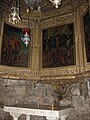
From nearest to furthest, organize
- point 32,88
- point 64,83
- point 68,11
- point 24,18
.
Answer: point 64,83
point 32,88
point 68,11
point 24,18

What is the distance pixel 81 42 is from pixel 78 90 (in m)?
2.42

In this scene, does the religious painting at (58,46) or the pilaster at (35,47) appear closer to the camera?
the religious painting at (58,46)

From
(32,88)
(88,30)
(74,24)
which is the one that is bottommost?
(32,88)

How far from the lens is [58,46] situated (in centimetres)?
827

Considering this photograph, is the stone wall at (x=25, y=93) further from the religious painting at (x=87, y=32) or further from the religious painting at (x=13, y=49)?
the religious painting at (x=87, y=32)

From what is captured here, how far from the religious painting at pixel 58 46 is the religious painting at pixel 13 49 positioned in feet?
3.97

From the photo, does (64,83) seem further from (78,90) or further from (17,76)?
(17,76)

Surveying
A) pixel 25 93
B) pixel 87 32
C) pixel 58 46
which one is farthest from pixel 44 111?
pixel 87 32

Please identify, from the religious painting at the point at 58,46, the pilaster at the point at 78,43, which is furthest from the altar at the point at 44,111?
the religious painting at the point at 58,46

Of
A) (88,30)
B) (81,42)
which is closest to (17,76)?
(81,42)

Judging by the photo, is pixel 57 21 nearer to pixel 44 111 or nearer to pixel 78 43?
pixel 78 43

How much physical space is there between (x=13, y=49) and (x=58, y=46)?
8.51 ft

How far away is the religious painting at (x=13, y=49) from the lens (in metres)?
7.99

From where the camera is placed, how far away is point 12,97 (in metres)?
7.51
